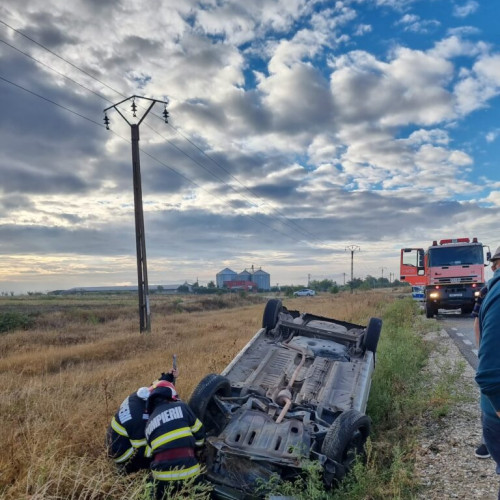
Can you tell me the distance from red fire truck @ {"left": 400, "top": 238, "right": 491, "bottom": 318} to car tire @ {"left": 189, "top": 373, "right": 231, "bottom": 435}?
45.3 feet

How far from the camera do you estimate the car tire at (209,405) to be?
4164mm

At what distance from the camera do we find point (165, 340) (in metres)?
13.0

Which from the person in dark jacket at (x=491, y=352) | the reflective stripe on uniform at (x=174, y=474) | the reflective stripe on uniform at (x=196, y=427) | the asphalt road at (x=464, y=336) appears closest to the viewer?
the person in dark jacket at (x=491, y=352)

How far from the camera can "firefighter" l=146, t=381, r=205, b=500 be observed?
10.7ft

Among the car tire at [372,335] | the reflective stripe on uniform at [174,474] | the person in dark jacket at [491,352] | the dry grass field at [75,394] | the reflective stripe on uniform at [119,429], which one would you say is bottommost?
the dry grass field at [75,394]

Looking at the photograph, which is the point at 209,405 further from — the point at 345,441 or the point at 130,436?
the point at 345,441

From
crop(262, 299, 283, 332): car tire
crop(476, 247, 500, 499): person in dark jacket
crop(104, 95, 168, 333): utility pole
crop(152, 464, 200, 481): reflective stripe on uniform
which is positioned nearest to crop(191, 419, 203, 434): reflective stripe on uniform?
crop(152, 464, 200, 481): reflective stripe on uniform

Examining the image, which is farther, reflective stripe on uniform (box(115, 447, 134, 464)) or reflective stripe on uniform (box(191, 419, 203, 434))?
reflective stripe on uniform (box(115, 447, 134, 464))

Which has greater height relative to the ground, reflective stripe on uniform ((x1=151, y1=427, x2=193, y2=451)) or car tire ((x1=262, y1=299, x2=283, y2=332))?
car tire ((x1=262, y1=299, x2=283, y2=332))

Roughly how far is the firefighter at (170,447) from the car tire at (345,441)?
1.14m

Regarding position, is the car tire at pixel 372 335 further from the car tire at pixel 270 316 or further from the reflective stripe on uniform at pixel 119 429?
the reflective stripe on uniform at pixel 119 429

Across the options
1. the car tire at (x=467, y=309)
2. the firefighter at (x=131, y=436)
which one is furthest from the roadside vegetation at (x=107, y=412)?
the car tire at (x=467, y=309)

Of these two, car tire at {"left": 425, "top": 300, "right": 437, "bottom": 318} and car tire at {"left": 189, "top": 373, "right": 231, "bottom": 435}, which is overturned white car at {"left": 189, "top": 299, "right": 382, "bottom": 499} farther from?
car tire at {"left": 425, "top": 300, "right": 437, "bottom": 318}

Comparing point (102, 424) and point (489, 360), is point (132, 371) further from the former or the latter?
point (489, 360)
